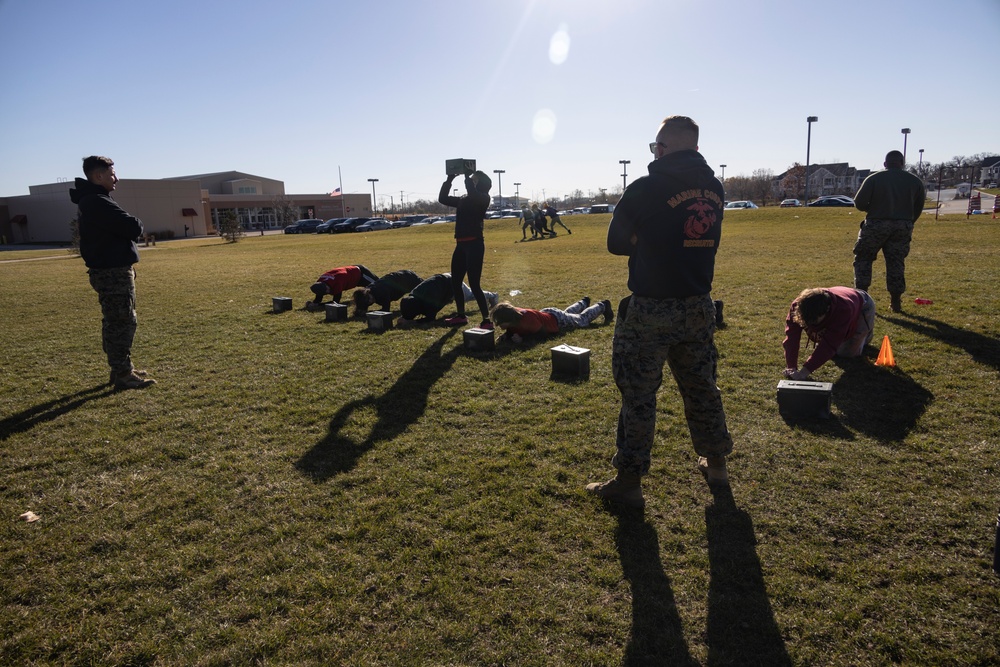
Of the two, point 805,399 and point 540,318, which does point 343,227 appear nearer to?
point 540,318

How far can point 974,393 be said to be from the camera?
5180 mm

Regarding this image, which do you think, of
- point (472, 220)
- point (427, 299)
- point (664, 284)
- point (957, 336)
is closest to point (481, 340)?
point (472, 220)

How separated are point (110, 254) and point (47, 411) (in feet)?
5.58

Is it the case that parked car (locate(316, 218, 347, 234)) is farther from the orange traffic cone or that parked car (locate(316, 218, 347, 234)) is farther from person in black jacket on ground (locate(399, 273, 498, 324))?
the orange traffic cone

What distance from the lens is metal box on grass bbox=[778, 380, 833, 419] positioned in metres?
4.71

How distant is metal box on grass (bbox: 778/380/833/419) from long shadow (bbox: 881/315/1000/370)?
98.7 inches

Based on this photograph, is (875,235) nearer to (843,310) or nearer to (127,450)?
(843,310)

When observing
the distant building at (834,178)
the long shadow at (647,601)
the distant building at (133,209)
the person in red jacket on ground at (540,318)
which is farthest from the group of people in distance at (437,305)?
the distant building at (834,178)

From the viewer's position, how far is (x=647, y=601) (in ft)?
9.20

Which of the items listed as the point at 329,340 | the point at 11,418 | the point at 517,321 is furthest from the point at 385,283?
the point at 11,418

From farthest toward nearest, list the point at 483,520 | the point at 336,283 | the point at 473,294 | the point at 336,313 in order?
1. the point at 336,283
2. the point at 336,313
3. the point at 473,294
4. the point at 483,520

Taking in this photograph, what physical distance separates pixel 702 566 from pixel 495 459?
1.68 metres

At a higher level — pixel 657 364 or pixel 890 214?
pixel 890 214

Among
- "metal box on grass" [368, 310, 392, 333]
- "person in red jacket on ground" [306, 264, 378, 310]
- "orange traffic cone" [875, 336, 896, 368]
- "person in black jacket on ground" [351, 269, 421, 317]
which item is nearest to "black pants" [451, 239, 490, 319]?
"metal box on grass" [368, 310, 392, 333]
